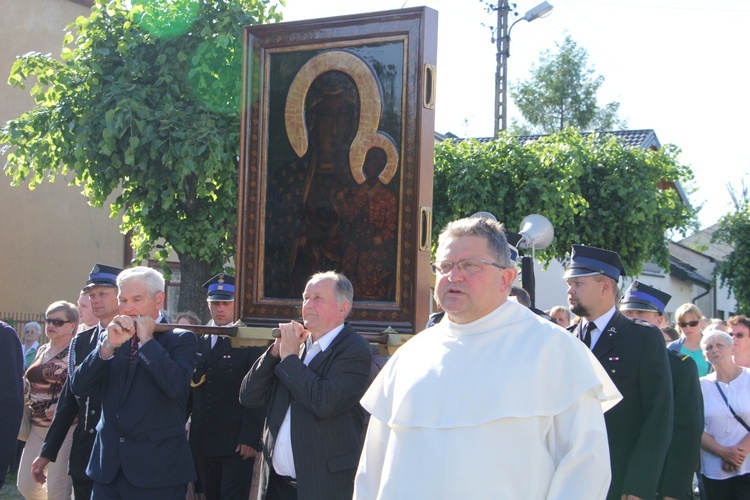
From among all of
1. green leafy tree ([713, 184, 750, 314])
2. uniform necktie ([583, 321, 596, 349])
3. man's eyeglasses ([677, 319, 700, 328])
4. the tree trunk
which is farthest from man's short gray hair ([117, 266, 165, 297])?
green leafy tree ([713, 184, 750, 314])

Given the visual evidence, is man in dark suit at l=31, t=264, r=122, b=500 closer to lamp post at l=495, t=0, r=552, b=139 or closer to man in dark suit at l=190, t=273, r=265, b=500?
man in dark suit at l=190, t=273, r=265, b=500

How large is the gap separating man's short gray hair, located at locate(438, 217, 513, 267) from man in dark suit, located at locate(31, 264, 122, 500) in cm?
293

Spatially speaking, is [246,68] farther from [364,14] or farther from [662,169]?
[662,169]

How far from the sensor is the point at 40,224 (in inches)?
746

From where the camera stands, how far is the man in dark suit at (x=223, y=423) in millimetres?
6789

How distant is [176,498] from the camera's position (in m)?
5.31

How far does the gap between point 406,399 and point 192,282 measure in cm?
752

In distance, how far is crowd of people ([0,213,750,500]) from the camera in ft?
11.0

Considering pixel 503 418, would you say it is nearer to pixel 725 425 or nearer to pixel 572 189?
pixel 725 425

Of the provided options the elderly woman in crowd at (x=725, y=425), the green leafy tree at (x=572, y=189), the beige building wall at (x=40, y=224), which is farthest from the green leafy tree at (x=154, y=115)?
the beige building wall at (x=40, y=224)

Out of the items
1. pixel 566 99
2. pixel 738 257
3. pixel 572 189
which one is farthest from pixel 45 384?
pixel 566 99

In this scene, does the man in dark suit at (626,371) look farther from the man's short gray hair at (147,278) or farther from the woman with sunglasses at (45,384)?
the woman with sunglasses at (45,384)

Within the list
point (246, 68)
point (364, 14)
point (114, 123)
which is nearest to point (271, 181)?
point (246, 68)

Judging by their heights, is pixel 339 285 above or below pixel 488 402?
above
